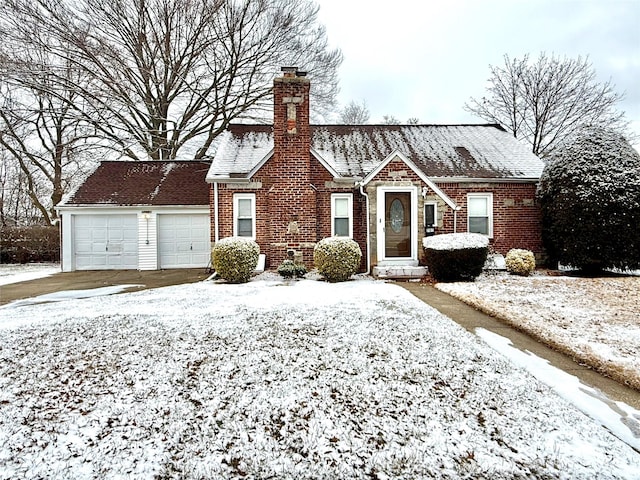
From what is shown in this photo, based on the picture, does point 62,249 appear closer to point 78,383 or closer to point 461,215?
point 78,383

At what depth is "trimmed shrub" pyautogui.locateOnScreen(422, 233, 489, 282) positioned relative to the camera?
30.2 feet

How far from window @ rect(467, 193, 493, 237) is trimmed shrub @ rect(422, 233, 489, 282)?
2.95 metres

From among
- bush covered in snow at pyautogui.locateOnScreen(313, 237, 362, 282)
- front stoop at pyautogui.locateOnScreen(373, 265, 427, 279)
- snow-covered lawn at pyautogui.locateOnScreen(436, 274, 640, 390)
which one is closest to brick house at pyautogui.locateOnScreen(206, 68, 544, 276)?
front stoop at pyautogui.locateOnScreen(373, 265, 427, 279)

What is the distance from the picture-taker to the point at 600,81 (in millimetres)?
20547

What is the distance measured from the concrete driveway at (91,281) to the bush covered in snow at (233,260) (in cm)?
142

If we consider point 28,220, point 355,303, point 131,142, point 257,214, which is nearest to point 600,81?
point 257,214

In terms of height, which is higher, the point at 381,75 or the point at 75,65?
the point at 381,75

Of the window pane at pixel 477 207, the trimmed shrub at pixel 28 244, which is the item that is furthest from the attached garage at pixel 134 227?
the window pane at pixel 477 207

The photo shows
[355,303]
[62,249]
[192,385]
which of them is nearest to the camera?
[192,385]

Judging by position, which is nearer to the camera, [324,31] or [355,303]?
[355,303]

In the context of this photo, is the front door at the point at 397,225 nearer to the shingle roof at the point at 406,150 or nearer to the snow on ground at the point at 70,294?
the shingle roof at the point at 406,150

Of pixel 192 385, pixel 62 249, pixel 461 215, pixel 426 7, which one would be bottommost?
pixel 192 385

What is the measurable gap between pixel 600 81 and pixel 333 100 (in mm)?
14791

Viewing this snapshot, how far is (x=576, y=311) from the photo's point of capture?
6.15 m
